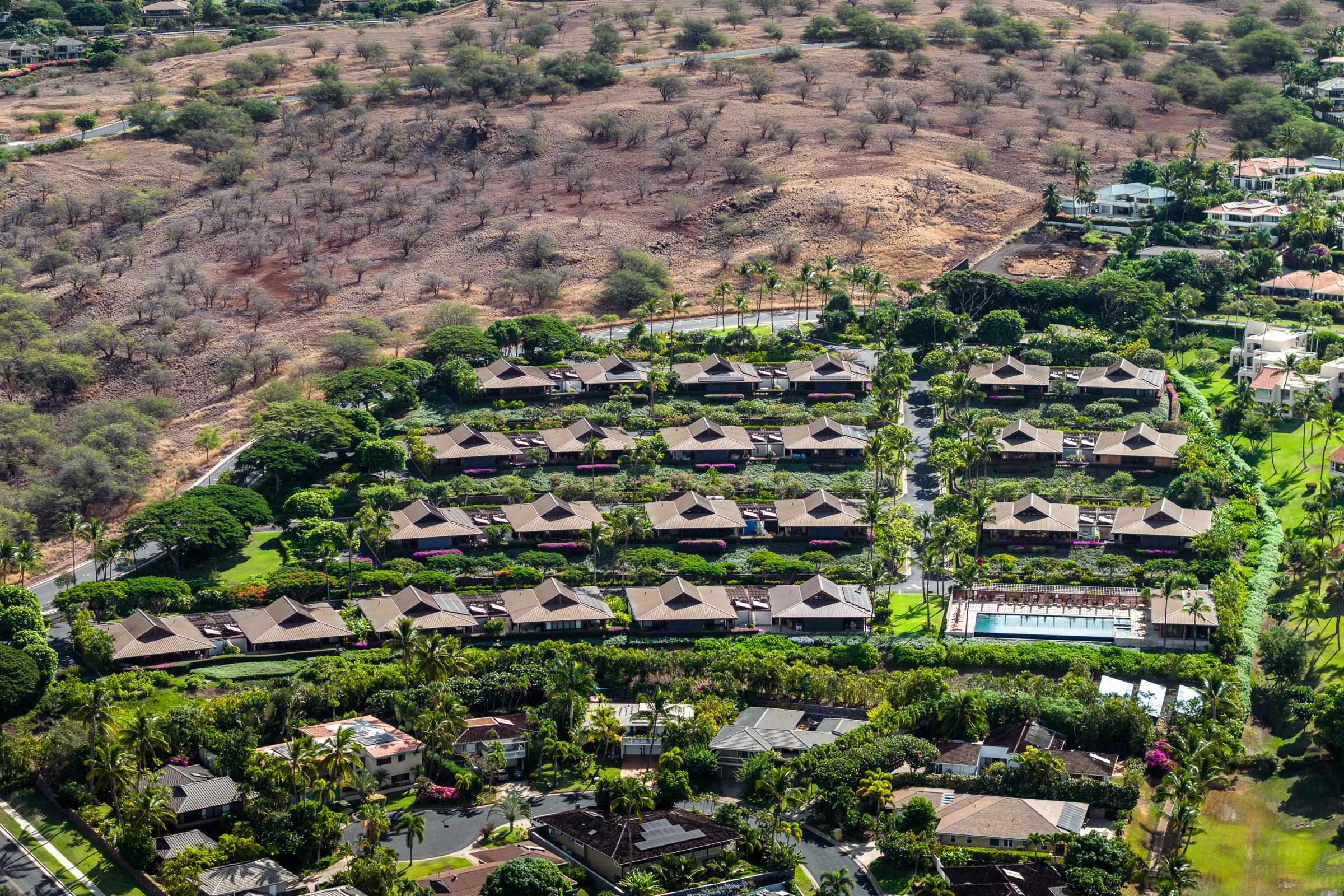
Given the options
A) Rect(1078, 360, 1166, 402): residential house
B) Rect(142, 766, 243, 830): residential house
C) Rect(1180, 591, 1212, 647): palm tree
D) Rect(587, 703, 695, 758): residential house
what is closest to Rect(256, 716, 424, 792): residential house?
Rect(142, 766, 243, 830): residential house

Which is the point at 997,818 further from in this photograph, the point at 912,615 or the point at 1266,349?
the point at 1266,349

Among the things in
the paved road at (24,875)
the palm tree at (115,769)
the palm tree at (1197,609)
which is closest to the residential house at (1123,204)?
the palm tree at (1197,609)

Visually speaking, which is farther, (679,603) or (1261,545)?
(1261,545)

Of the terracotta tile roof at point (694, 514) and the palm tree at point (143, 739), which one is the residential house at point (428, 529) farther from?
the palm tree at point (143, 739)

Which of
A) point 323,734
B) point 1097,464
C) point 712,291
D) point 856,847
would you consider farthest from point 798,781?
point 712,291

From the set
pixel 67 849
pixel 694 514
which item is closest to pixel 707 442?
pixel 694 514

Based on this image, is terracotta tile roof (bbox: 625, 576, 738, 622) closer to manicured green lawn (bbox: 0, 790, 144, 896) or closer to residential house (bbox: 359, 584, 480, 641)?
residential house (bbox: 359, 584, 480, 641)
